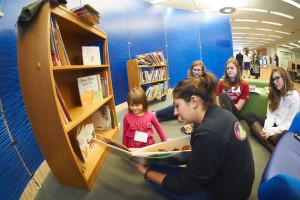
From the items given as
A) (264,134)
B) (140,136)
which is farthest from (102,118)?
(264,134)

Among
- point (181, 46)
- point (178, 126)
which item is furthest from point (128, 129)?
point (181, 46)

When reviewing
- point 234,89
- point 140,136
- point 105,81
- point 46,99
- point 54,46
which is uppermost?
point 54,46

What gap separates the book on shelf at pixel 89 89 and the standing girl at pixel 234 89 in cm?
173

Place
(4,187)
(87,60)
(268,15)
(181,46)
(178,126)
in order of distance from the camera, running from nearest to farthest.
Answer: (4,187) < (87,60) < (178,126) < (181,46) < (268,15)

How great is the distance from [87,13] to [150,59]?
2.80m

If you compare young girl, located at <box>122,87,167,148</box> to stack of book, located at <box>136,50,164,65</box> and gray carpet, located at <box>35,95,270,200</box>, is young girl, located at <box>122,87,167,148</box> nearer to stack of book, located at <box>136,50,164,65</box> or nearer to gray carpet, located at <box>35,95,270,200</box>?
gray carpet, located at <box>35,95,270,200</box>

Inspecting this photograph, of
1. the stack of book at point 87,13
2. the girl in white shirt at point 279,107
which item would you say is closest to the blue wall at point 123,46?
the stack of book at point 87,13

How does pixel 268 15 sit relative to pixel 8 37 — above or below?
above

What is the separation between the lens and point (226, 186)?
989 millimetres

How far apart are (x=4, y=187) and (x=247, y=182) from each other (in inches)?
61.2

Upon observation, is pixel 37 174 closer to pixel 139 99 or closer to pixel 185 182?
pixel 139 99

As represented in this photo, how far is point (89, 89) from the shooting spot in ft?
6.42

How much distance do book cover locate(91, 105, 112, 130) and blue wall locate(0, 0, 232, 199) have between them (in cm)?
81

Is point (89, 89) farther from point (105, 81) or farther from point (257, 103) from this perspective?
point (257, 103)
